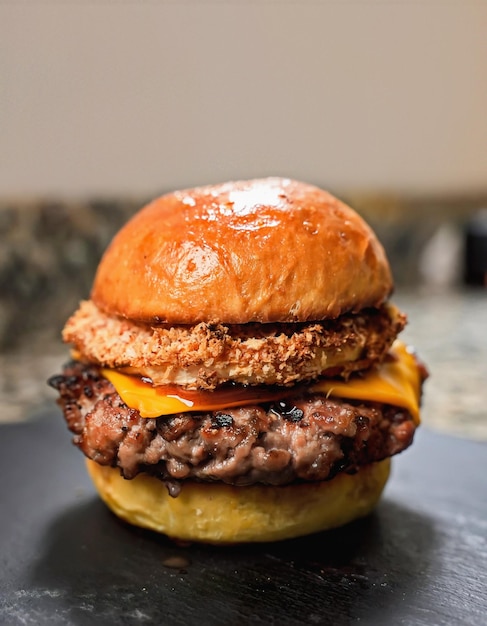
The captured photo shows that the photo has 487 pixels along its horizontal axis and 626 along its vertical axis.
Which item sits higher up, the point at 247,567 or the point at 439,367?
the point at 247,567


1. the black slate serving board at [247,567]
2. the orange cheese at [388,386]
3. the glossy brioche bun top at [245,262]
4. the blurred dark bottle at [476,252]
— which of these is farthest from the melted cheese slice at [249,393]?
the blurred dark bottle at [476,252]

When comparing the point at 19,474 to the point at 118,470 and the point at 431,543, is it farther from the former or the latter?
the point at 431,543

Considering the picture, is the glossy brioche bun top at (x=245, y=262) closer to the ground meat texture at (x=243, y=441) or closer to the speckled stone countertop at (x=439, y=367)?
the ground meat texture at (x=243, y=441)

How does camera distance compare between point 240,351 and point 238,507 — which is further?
point 238,507

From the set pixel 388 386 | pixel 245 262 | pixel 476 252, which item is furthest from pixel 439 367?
pixel 476 252

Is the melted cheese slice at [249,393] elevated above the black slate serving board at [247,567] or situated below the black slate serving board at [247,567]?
above

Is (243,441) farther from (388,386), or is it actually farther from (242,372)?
(388,386)

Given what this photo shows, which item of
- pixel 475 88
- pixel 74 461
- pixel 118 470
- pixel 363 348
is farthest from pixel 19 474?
pixel 475 88
